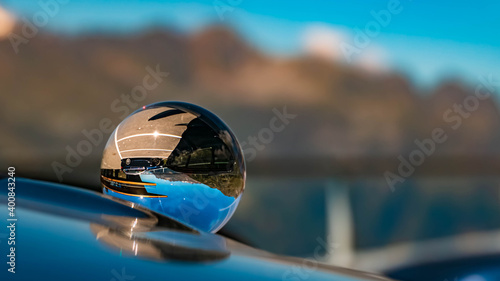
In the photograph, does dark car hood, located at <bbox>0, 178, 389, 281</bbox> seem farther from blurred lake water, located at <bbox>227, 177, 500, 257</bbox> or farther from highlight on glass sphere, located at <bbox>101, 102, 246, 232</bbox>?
blurred lake water, located at <bbox>227, 177, 500, 257</bbox>

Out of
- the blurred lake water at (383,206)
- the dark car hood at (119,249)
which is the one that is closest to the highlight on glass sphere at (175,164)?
the dark car hood at (119,249)

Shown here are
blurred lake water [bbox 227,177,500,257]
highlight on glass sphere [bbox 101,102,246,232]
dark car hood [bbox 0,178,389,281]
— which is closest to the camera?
dark car hood [bbox 0,178,389,281]

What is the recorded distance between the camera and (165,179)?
0.79 m

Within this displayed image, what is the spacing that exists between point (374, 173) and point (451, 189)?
0.66m

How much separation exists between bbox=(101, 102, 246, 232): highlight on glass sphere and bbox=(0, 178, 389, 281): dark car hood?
14.0 inches

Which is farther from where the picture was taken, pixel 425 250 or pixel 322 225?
pixel 322 225

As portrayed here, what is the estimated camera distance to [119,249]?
0.31 meters

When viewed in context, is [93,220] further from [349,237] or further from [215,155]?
[349,237]

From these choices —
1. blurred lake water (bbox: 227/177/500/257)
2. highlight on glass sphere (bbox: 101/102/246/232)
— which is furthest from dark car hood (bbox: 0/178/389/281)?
blurred lake water (bbox: 227/177/500/257)

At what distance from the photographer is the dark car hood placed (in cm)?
28

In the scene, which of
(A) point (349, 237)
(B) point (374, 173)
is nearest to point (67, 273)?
(A) point (349, 237)

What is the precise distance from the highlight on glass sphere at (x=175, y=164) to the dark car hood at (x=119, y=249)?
355 mm

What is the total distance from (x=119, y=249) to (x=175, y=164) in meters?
0.48

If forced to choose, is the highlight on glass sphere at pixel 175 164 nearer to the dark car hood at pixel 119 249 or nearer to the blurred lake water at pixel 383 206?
the dark car hood at pixel 119 249
